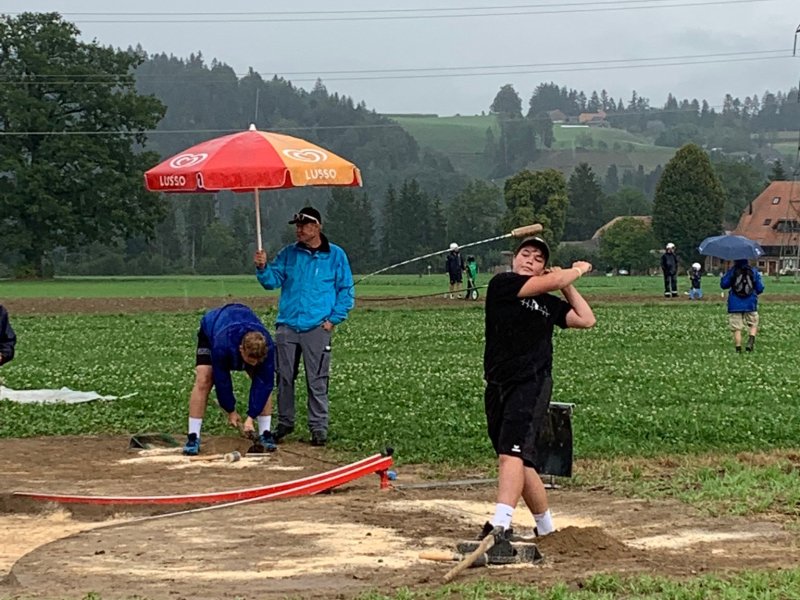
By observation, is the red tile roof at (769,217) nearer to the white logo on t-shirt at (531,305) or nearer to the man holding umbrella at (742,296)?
the man holding umbrella at (742,296)

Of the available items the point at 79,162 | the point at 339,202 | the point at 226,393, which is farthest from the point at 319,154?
the point at 339,202

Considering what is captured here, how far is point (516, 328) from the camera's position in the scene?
28.3ft

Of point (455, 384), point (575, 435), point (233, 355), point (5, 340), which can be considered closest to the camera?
Answer: point (5, 340)

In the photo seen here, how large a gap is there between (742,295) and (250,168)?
12809 mm

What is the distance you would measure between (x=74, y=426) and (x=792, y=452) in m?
7.24

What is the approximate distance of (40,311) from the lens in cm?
4269

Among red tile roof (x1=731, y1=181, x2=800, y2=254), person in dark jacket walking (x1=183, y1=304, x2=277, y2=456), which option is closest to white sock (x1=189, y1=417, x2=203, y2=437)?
person in dark jacket walking (x1=183, y1=304, x2=277, y2=456)

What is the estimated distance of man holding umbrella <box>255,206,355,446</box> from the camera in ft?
44.7

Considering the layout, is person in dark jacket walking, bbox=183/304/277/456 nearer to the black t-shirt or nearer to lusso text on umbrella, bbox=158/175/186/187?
lusso text on umbrella, bbox=158/175/186/187

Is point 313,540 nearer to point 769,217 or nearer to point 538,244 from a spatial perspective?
point 538,244

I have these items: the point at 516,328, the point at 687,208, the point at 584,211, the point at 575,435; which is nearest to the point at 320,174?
the point at 575,435

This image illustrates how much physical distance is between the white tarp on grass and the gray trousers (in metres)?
4.59

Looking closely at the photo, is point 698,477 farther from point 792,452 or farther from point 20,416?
point 20,416

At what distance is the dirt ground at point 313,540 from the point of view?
7672mm
